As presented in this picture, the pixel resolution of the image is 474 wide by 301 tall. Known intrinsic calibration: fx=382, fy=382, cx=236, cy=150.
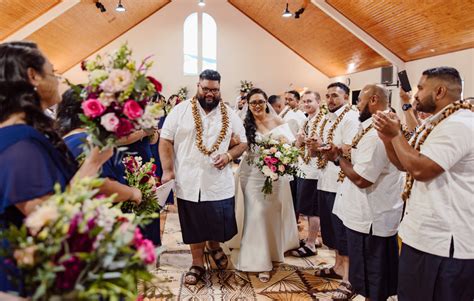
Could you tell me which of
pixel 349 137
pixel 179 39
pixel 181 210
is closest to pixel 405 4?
pixel 349 137

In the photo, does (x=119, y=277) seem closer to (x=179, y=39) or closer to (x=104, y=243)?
(x=104, y=243)

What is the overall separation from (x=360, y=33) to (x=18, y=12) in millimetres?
7834

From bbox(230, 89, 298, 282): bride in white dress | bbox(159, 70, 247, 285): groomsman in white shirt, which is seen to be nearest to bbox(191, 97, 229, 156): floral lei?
bbox(159, 70, 247, 285): groomsman in white shirt

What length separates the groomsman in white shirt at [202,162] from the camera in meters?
3.45

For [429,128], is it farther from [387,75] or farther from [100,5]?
[387,75]

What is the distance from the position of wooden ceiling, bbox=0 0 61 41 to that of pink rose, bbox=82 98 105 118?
23.7 feet

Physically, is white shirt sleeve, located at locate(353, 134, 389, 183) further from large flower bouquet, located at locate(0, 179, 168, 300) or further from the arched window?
the arched window

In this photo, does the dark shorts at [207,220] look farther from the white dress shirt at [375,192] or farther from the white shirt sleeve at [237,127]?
the white dress shirt at [375,192]

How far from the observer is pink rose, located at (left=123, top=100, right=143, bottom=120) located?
1.34m

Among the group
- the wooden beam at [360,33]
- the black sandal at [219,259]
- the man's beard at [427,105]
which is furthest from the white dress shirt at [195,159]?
the wooden beam at [360,33]

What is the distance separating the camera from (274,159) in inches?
138

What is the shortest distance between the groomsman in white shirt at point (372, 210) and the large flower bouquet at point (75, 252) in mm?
1849

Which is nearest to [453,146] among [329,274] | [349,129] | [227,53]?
[349,129]

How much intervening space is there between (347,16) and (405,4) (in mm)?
2190
